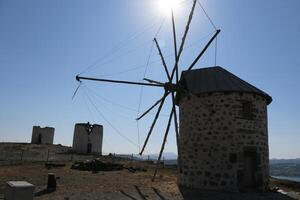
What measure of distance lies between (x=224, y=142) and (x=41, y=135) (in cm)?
4183

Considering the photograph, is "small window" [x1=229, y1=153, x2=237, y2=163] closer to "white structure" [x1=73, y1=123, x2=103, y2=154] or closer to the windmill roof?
the windmill roof

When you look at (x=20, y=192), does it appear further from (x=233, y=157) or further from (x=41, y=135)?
(x=41, y=135)

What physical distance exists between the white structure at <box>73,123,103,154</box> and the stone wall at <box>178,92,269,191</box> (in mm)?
26843

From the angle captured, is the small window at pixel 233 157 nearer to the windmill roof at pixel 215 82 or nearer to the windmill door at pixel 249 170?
the windmill door at pixel 249 170

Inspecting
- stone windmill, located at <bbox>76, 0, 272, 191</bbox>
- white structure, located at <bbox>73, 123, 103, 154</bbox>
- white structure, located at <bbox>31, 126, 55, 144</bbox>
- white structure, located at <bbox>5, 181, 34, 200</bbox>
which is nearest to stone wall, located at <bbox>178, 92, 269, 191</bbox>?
stone windmill, located at <bbox>76, 0, 272, 191</bbox>

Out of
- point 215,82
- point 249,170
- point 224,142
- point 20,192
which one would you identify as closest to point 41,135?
point 215,82

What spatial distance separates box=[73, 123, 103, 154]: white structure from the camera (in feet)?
143

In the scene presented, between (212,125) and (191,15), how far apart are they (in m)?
7.36

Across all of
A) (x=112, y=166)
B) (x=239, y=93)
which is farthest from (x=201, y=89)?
(x=112, y=166)

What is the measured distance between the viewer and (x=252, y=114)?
715 inches

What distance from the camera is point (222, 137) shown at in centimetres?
1747

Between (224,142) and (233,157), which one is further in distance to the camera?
(224,142)

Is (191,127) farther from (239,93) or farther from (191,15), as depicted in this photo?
(191,15)

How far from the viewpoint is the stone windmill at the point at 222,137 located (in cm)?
1717
